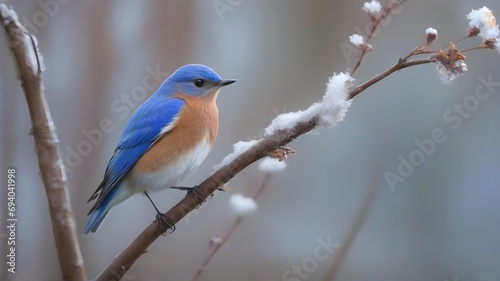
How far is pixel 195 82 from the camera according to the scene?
137 centimetres

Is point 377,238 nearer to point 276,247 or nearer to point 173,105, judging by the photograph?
point 276,247

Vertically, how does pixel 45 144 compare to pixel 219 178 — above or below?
below

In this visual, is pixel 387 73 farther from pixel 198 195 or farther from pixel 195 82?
pixel 195 82

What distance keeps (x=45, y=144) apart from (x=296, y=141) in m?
1.76

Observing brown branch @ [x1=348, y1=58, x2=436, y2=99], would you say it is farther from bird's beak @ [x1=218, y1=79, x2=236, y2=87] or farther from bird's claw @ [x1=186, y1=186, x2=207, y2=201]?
bird's beak @ [x1=218, y1=79, x2=236, y2=87]

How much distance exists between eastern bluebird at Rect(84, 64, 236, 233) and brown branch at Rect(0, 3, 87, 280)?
676 mm

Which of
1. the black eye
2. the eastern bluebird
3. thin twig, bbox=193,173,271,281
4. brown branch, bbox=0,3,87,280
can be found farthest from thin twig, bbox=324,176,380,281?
the black eye

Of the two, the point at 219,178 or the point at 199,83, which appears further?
the point at 199,83

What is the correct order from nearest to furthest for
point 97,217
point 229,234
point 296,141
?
point 229,234, point 97,217, point 296,141

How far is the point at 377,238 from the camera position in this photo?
8.79 feet

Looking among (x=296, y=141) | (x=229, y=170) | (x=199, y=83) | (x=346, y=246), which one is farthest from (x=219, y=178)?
(x=296, y=141)

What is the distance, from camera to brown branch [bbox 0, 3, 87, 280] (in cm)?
55

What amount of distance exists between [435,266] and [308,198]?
629mm

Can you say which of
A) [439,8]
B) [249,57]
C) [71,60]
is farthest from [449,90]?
[71,60]
